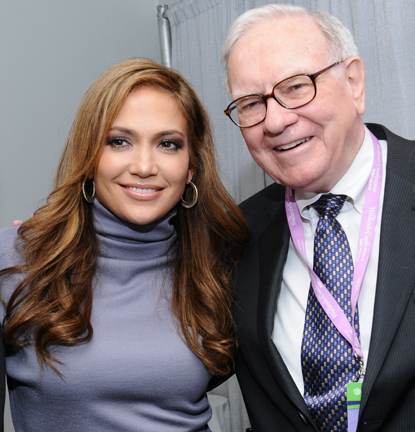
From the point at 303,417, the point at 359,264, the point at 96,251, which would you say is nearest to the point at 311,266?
the point at 359,264

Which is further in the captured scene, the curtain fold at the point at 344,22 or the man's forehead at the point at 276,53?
the curtain fold at the point at 344,22

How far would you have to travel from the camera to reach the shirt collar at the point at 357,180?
5.40 feet

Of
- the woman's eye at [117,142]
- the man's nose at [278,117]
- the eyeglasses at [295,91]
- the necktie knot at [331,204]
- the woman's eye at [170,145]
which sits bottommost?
the necktie knot at [331,204]

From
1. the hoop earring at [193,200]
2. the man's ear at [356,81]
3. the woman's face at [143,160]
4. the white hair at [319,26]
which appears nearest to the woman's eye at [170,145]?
the woman's face at [143,160]

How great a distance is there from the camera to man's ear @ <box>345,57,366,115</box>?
5.63 feet

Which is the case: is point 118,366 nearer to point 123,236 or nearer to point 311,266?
point 123,236

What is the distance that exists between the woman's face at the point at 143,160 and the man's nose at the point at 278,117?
0.38m

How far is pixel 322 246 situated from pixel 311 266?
8cm

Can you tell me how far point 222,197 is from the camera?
209 centimetres

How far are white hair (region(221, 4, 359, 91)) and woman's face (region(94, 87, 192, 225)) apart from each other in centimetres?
32

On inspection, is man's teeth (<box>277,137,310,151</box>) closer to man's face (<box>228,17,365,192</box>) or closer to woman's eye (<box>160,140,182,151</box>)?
man's face (<box>228,17,365,192</box>)

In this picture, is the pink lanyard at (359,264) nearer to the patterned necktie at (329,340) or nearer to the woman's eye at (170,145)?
the patterned necktie at (329,340)

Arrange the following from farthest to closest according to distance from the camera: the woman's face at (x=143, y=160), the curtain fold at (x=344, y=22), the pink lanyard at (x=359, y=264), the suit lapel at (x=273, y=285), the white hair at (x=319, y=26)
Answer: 1. the curtain fold at (x=344, y=22)
2. the woman's face at (x=143, y=160)
3. the white hair at (x=319, y=26)
4. the suit lapel at (x=273, y=285)
5. the pink lanyard at (x=359, y=264)

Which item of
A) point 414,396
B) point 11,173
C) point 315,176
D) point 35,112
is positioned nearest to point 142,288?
point 315,176
